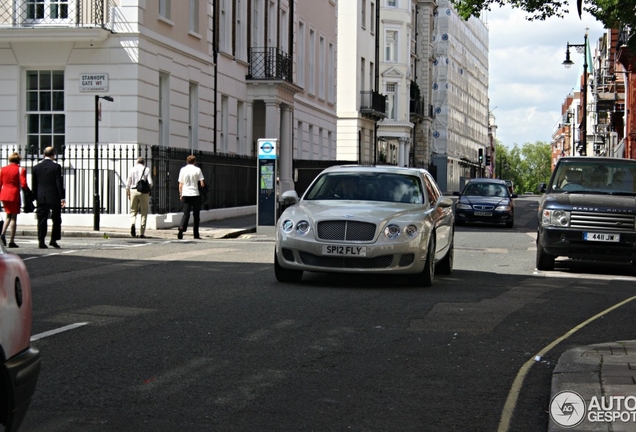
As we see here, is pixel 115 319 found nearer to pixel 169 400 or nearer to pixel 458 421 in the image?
pixel 169 400

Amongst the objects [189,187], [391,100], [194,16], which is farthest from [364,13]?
[189,187]

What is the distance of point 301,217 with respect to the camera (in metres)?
12.8

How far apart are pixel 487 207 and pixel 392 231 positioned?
69.7 feet

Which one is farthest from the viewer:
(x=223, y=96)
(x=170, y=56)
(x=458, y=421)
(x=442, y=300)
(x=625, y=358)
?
(x=223, y=96)

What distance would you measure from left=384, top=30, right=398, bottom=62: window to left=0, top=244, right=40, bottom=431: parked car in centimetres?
7142

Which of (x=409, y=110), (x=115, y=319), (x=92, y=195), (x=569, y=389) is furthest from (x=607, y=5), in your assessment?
(x=409, y=110)

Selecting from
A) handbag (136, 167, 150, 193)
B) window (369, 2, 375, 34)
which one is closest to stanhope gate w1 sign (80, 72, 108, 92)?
handbag (136, 167, 150, 193)

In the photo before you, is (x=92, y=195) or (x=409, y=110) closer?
(x=92, y=195)

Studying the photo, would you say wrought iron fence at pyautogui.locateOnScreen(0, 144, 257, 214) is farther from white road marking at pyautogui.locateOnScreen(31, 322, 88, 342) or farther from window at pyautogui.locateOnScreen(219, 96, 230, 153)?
white road marking at pyautogui.locateOnScreen(31, 322, 88, 342)

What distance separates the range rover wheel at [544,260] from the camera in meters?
16.4

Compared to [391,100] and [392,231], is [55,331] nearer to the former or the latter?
[392,231]

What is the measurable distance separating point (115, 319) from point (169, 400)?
349cm

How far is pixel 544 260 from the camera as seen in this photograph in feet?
54.2

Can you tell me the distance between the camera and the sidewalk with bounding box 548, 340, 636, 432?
18.3 feet
